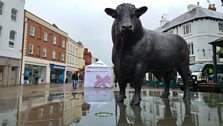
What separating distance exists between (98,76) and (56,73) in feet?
79.6

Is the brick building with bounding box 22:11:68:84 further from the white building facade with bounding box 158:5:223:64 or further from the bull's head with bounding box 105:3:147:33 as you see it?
the bull's head with bounding box 105:3:147:33

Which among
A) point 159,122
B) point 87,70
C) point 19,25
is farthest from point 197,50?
point 159,122

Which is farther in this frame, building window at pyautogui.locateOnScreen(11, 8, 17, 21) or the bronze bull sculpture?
building window at pyautogui.locateOnScreen(11, 8, 17, 21)

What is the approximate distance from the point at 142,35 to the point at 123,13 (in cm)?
78

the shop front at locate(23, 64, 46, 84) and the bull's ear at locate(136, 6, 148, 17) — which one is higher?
the bull's ear at locate(136, 6, 148, 17)

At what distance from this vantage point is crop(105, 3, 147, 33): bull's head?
4262mm

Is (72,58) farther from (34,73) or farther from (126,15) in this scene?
(126,15)

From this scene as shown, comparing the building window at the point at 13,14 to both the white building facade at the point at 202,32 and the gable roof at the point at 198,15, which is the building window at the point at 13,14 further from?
the white building facade at the point at 202,32

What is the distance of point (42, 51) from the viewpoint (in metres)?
35.3

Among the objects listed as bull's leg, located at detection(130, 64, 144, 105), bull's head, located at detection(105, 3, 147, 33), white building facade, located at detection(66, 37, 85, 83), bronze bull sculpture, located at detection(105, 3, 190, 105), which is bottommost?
bull's leg, located at detection(130, 64, 144, 105)

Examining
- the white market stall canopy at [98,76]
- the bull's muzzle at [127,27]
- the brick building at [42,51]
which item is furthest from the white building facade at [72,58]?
the bull's muzzle at [127,27]

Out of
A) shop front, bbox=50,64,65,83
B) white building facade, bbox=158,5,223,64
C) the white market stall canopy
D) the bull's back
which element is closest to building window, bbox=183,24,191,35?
white building facade, bbox=158,5,223,64

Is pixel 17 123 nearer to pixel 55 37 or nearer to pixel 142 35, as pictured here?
pixel 142 35

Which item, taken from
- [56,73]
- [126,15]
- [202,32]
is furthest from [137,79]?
[56,73]
